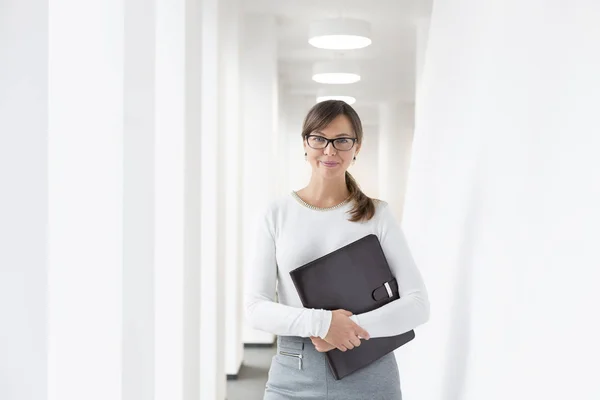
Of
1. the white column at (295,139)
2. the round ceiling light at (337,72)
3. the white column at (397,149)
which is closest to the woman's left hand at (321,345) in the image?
the round ceiling light at (337,72)

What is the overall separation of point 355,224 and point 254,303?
0.40m

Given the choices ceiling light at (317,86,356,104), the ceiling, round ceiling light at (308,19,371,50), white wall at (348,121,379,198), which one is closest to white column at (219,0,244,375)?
round ceiling light at (308,19,371,50)

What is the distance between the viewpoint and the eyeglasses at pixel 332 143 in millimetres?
2363

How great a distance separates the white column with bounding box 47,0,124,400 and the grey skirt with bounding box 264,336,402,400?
0.51 metres

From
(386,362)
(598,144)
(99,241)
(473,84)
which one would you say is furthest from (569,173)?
(99,241)

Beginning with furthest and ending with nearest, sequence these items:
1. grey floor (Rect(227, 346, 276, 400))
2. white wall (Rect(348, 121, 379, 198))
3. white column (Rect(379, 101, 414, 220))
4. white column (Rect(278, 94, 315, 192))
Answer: white wall (Rect(348, 121, 379, 198)), white column (Rect(379, 101, 414, 220)), white column (Rect(278, 94, 315, 192)), grey floor (Rect(227, 346, 276, 400))

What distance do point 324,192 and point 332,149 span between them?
0.14m

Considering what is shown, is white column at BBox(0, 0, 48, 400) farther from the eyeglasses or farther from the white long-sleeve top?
the eyeglasses

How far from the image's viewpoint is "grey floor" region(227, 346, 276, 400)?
20.8 feet

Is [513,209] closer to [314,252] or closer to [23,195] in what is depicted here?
[314,252]

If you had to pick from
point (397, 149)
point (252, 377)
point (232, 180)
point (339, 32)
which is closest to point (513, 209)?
point (232, 180)

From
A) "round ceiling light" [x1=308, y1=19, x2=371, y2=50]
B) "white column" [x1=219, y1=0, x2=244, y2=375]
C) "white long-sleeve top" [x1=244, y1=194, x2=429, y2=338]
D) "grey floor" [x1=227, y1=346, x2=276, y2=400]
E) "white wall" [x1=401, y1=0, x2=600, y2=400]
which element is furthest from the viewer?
"round ceiling light" [x1=308, y1=19, x2=371, y2=50]

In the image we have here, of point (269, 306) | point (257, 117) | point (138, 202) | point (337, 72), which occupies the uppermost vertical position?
point (337, 72)

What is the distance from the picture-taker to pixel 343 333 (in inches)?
87.3
